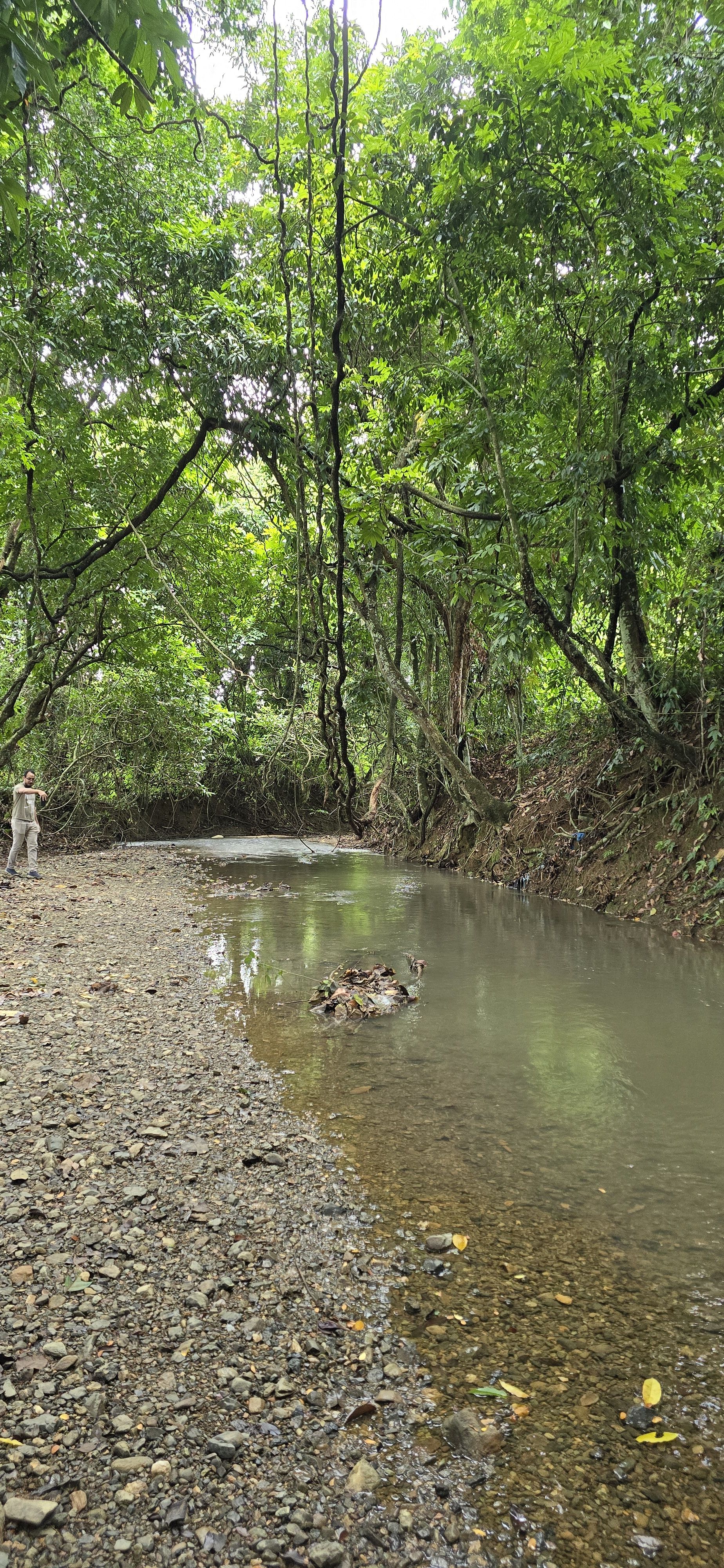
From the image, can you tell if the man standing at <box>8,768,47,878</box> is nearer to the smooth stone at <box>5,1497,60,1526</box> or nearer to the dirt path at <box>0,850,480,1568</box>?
the dirt path at <box>0,850,480,1568</box>

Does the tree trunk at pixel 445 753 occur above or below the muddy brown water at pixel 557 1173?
above

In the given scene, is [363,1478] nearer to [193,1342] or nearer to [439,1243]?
[193,1342]

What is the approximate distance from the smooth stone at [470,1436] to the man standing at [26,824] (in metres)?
11.9

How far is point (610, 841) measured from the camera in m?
10.1

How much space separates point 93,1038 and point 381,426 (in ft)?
25.5

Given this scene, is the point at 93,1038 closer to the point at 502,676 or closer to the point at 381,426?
the point at 381,426

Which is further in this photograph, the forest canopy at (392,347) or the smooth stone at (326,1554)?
the forest canopy at (392,347)

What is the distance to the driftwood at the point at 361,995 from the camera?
5414 mm

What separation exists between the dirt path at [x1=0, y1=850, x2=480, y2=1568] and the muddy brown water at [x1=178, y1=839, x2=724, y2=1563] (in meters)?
0.17

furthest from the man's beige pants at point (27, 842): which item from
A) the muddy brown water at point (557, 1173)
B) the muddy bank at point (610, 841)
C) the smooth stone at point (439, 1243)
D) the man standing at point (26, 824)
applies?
the smooth stone at point (439, 1243)

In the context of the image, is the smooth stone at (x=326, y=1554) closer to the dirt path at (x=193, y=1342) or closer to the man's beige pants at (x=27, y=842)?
the dirt path at (x=193, y=1342)

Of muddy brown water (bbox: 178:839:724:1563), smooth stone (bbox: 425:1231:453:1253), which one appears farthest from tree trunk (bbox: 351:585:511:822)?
smooth stone (bbox: 425:1231:453:1253)

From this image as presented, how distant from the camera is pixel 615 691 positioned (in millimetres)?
9953

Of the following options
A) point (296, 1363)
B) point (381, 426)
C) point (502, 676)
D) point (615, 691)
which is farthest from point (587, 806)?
point (296, 1363)
